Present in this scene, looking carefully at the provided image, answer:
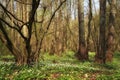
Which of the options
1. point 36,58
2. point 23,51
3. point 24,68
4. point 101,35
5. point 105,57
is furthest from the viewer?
point 105,57

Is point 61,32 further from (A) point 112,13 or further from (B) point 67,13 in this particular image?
(A) point 112,13

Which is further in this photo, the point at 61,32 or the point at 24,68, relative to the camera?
the point at 61,32

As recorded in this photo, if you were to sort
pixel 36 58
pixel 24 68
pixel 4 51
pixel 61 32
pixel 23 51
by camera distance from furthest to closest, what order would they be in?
pixel 61 32, pixel 4 51, pixel 36 58, pixel 23 51, pixel 24 68

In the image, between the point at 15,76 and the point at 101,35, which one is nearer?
the point at 15,76

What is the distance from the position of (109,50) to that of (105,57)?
77cm

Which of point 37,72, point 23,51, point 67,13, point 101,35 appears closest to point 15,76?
point 37,72

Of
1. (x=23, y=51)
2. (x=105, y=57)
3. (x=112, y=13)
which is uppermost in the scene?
(x=112, y=13)

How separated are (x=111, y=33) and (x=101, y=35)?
2792 millimetres

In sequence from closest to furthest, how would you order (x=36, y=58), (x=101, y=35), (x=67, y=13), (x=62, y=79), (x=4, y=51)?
(x=62, y=79), (x=36, y=58), (x=101, y=35), (x=4, y=51), (x=67, y=13)

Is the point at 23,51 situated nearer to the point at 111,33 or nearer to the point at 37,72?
the point at 37,72

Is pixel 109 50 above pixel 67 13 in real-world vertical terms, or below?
below

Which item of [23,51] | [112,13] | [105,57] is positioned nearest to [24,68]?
[23,51]

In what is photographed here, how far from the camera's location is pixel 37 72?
10172 mm

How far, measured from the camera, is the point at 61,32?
3541 cm
